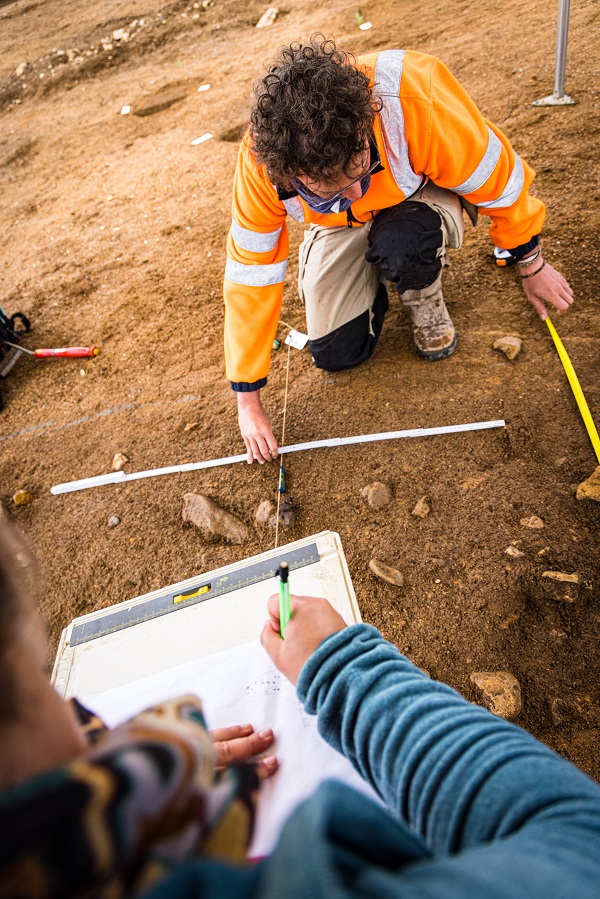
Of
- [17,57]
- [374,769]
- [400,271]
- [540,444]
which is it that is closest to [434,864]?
[374,769]

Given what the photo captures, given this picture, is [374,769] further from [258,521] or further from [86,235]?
[86,235]

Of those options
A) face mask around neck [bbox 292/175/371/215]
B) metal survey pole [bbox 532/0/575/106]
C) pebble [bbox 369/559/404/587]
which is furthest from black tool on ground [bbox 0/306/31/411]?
metal survey pole [bbox 532/0/575/106]

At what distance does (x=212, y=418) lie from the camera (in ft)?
7.99

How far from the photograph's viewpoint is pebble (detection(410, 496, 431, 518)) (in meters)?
1.90

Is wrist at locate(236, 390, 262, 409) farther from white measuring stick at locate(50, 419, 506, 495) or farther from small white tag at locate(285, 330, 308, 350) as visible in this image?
small white tag at locate(285, 330, 308, 350)

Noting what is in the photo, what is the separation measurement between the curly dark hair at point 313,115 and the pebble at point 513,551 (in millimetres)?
1192

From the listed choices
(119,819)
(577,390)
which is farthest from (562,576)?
(119,819)

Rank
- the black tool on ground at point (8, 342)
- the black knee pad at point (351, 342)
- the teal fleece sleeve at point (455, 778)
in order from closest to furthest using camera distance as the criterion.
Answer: the teal fleece sleeve at point (455, 778) < the black knee pad at point (351, 342) < the black tool on ground at point (8, 342)

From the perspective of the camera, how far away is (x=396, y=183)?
1.93m

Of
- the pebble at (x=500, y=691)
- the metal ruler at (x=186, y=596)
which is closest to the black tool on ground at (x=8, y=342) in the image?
the metal ruler at (x=186, y=596)

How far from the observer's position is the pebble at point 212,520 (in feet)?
6.61

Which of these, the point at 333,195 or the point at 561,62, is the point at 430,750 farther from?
the point at 561,62

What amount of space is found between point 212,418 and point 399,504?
914 mm

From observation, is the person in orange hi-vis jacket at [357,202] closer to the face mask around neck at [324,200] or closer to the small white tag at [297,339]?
the face mask around neck at [324,200]
